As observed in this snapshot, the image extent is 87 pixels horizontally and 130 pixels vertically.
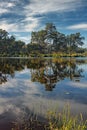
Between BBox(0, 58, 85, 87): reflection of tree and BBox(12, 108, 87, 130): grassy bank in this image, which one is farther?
BBox(0, 58, 85, 87): reflection of tree

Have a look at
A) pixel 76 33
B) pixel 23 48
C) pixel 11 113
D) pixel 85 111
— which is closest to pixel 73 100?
pixel 85 111

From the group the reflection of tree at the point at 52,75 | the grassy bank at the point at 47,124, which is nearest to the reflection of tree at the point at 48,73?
the reflection of tree at the point at 52,75

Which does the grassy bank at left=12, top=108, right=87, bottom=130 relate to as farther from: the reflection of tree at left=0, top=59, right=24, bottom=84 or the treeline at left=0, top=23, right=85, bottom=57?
the treeline at left=0, top=23, right=85, bottom=57

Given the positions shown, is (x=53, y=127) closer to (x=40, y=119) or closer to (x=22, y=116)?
(x=40, y=119)

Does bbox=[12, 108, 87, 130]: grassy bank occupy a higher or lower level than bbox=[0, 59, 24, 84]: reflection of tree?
higher

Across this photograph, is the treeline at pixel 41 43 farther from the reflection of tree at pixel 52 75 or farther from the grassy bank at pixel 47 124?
the grassy bank at pixel 47 124

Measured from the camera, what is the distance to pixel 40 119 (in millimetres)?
6352

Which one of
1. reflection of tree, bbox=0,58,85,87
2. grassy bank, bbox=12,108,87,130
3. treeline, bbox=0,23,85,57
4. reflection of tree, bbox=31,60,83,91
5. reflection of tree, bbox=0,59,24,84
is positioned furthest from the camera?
treeline, bbox=0,23,85,57

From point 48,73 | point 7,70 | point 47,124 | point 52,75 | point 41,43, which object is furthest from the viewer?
point 41,43

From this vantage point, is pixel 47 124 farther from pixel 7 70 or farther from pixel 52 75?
A: pixel 7 70

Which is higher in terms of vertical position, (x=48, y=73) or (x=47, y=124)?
(x=47, y=124)

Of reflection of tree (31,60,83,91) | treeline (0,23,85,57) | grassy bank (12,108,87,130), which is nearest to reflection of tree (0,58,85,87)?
→ reflection of tree (31,60,83,91)

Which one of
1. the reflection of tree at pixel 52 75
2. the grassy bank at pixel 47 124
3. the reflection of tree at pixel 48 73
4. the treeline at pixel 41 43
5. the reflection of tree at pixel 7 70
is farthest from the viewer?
the treeline at pixel 41 43

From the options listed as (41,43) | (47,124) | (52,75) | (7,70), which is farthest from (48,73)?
(41,43)
